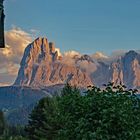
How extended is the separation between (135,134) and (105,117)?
149cm

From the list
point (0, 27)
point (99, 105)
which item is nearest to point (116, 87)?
point (99, 105)

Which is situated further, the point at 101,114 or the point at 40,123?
the point at 40,123

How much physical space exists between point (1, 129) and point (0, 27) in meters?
156

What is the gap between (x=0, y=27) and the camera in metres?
11.0

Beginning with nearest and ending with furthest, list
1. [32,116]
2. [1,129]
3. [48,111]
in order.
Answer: [48,111]
[32,116]
[1,129]

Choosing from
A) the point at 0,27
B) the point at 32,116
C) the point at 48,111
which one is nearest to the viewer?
the point at 0,27

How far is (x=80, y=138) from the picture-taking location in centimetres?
1780

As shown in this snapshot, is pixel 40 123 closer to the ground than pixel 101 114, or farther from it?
closer to the ground

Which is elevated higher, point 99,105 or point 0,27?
point 0,27

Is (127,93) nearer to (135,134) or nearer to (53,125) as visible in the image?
(135,134)

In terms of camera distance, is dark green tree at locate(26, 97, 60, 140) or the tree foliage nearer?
the tree foliage

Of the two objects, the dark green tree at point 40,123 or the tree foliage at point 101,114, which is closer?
the tree foliage at point 101,114

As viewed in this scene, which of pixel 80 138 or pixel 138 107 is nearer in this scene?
pixel 80 138

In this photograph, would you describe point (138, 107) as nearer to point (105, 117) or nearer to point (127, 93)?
point (127, 93)
